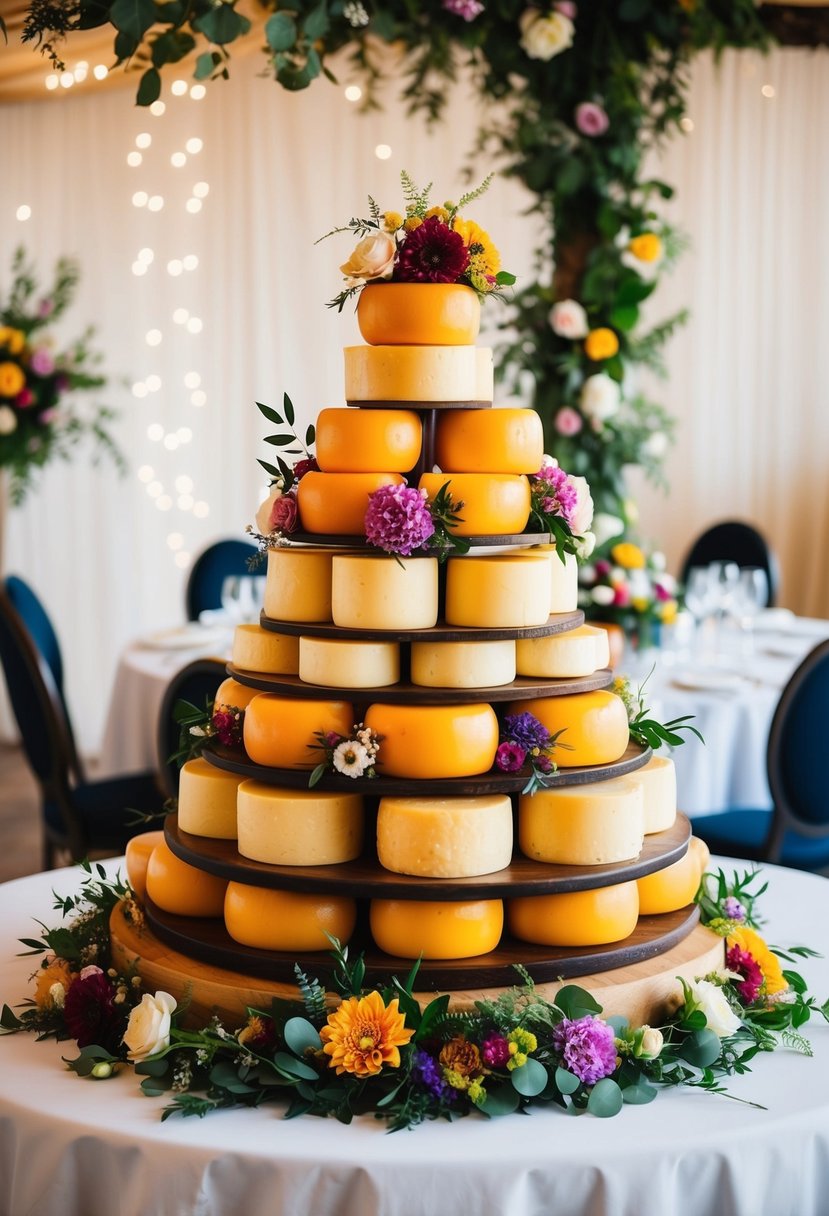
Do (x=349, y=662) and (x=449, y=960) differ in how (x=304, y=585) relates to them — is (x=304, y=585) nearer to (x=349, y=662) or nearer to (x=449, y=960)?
(x=349, y=662)

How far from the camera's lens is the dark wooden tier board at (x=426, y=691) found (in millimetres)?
1765

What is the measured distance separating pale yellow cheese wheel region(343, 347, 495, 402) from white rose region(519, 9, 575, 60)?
2.99 m

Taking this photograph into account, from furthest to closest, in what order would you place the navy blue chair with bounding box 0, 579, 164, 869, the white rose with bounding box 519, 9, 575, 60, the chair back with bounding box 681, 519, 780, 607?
the chair back with bounding box 681, 519, 780, 607
the white rose with bounding box 519, 9, 575, 60
the navy blue chair with bounding box 0, 579, 164, 869

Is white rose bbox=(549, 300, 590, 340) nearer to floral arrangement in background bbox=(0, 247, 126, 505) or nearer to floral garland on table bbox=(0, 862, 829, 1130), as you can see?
floral arrangement in background bbox=(0, 247, 126, 505)

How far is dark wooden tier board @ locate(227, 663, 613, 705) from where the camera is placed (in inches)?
69.5

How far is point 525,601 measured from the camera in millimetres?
1822

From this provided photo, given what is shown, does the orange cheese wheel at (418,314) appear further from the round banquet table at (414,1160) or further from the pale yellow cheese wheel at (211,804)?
the round banquet table at (414,1160)

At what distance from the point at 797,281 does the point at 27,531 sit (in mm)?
4217

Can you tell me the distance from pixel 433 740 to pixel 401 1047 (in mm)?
384

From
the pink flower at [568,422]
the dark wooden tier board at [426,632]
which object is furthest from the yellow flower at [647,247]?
the dark wooden tier board at [426,632]

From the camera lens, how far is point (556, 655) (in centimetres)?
187

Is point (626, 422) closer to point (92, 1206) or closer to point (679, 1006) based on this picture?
point (679, 1006)

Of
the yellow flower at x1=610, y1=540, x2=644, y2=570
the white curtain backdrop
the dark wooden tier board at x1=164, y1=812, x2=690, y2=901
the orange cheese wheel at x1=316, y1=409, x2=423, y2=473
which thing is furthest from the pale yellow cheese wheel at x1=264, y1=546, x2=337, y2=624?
the white curtain backdrop

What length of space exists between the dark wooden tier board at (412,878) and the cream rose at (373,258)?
2.68 feet
